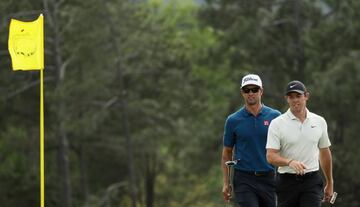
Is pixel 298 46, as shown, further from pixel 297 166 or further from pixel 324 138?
pixel 297 166

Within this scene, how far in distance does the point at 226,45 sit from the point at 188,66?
189 inches

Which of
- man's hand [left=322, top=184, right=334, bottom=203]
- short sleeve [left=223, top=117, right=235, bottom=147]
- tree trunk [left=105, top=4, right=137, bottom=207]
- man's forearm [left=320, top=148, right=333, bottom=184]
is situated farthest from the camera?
tree trunk [left=105, top=4, right=137, bottom=207]

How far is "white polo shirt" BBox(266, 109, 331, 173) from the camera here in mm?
9172

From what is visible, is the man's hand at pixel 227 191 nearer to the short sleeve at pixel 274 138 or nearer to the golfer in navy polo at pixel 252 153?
the golfer in navy polo at pixel 252 153

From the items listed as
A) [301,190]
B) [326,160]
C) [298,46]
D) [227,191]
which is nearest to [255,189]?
[227,191]

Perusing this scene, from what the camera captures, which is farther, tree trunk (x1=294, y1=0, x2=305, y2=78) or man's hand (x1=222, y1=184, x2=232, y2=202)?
tree trunk (x1=294, y1=0, x2=305, y2=78)

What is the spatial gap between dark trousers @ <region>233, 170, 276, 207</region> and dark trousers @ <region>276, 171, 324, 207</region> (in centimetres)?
52

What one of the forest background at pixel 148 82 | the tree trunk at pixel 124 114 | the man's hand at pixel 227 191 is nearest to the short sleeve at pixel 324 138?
the man's hand at pixel 227 191

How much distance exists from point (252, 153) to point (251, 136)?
170mm

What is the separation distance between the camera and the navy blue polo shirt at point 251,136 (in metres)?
9.93

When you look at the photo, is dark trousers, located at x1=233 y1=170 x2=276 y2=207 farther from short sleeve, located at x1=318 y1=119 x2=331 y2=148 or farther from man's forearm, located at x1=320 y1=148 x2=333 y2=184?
short sleeve, located at x1=318 y1=119 x2=331 y2=148

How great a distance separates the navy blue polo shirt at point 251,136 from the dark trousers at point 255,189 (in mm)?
80

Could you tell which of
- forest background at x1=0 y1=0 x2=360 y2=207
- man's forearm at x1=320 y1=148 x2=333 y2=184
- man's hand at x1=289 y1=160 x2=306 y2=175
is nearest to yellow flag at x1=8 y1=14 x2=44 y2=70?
man's forearm at x1=320 y1=148 x2=333 y2=184

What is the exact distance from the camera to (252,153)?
9.95 metres
